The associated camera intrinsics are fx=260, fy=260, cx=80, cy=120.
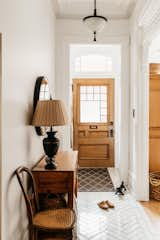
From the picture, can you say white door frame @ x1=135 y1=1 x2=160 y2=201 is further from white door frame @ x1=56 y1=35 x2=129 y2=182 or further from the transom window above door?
the transom window above door

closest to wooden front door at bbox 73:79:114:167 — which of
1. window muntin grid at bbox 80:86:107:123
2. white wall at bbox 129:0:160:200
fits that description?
window muntin grid at bbox 80:86:107:123

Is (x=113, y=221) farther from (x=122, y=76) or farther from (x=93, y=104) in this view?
(x=93, y=104)

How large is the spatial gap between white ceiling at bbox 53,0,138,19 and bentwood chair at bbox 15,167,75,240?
9.72 ft

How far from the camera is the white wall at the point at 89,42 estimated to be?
14.7 ft

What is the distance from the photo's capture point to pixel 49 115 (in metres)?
2.37

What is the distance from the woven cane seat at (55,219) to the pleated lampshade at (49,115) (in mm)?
761

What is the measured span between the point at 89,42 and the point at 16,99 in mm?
2808

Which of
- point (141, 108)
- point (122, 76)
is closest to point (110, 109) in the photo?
point (122, 76)

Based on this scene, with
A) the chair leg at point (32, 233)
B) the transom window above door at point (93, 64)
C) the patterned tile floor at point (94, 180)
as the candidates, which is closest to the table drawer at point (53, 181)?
the chair leg at point (32, 233)

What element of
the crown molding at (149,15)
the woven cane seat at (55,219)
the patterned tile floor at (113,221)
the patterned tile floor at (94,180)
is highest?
the crown molding at (149,15)

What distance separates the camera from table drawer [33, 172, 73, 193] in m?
2.40

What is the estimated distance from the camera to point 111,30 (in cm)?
451

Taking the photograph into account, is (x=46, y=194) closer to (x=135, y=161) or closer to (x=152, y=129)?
(x=135, y=161)

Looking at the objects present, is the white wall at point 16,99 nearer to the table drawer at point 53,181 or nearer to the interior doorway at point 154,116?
the table drawer at point 53,181
